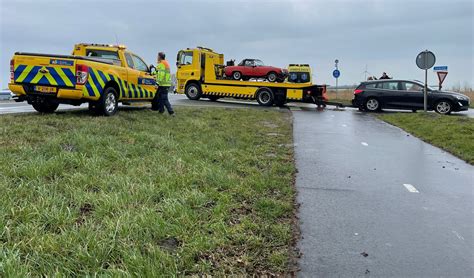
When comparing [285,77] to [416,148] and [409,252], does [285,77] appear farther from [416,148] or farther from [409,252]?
[409,252]

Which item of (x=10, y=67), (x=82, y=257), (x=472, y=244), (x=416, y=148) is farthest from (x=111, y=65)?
(x=472, y=244)

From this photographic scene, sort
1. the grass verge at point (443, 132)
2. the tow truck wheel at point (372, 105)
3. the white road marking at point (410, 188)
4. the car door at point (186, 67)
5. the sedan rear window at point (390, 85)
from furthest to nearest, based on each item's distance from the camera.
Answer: the car door at point (186, 67)
the tow truck wheel at point (372, 105)
the sedan rear window at point (390, 85)
the grass verge at point (443, 132)
the white road marking at point (410, 188)

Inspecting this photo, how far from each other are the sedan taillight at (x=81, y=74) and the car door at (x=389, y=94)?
48.6 feet

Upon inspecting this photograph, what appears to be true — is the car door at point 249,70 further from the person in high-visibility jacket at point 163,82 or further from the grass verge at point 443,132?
the person in high-visibility jacket at point 163,82

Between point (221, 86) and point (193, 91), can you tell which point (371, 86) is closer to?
point (221, 86)

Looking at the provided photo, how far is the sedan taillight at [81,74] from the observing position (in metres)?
9.41

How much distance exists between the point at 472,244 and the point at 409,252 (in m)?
0.71

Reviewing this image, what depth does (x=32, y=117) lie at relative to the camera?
31.0ft

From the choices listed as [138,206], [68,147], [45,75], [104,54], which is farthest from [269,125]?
[138,206]

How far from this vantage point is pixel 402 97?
1952cm

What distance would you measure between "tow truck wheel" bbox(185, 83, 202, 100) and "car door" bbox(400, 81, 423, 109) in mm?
10553

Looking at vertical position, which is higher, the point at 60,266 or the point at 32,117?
the point at 32,117

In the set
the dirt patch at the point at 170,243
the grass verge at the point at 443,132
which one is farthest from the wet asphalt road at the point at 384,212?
the dirt patch at the point at 170,243

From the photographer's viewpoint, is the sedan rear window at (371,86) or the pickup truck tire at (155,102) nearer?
the pickup truck tire at (155,102)
